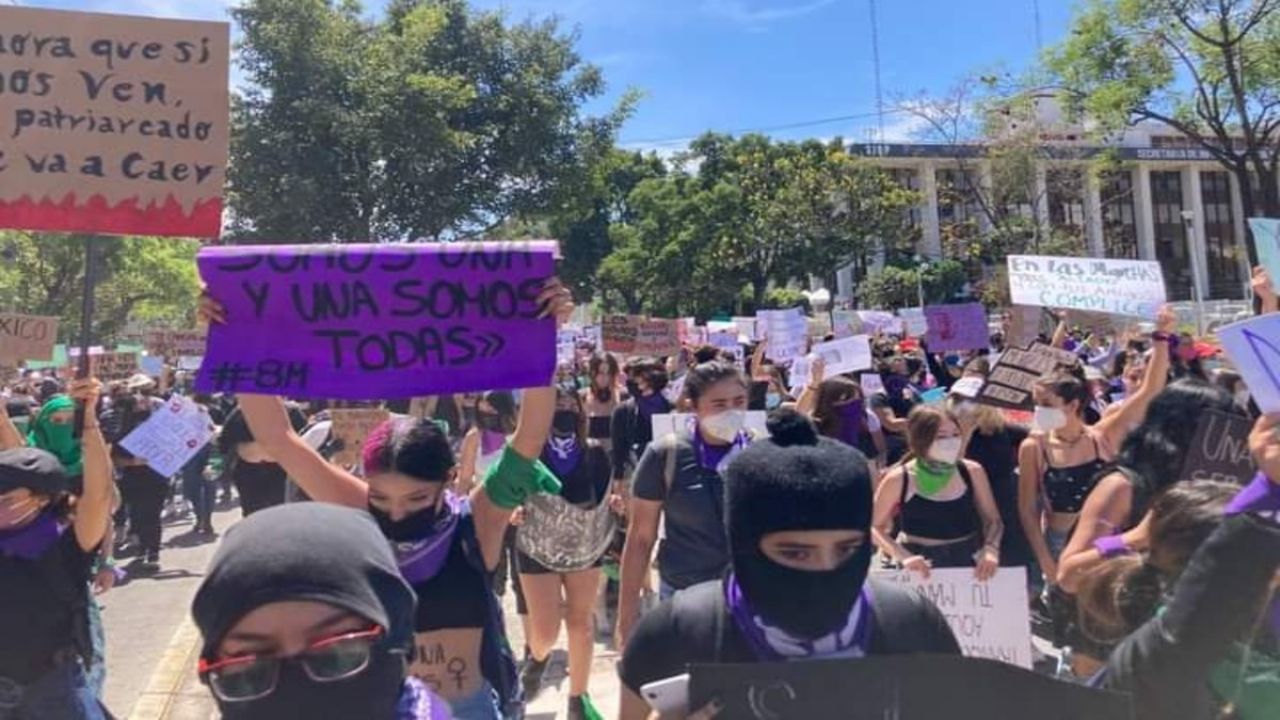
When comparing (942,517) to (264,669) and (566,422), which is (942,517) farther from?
(264,669)

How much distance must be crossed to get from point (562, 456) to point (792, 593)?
4.31m

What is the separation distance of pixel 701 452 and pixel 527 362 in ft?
3.93

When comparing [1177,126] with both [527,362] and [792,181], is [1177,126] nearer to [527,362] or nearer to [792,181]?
[792,181]

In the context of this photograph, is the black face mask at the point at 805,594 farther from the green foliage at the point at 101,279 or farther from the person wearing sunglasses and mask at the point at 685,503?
the green foliage at the point at 101,279

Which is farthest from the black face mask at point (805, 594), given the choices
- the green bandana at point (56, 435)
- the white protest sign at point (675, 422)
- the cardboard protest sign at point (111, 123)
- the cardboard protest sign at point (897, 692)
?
the green bandana at point (56, 435)

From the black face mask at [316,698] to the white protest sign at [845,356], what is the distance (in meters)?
7.19

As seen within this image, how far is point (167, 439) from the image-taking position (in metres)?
8.12

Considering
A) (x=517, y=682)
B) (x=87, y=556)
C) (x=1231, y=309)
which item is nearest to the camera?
(x=517, y=682)

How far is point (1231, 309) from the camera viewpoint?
41438mm

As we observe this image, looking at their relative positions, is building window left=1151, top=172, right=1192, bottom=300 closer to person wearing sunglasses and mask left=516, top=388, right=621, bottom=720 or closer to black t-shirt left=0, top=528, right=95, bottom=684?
person wearing sunglasses and mask left=516, top=388, right=621, bottom=720

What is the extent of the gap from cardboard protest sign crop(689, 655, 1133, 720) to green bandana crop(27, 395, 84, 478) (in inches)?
244

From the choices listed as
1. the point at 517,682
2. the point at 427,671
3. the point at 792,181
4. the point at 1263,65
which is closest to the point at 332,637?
the point at 427,671

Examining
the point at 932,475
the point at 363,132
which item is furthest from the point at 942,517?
the point at 363,132

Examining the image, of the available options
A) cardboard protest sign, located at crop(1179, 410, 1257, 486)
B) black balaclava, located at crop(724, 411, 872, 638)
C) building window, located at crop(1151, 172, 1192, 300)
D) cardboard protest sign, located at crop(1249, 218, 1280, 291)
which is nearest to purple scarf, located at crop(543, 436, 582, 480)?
cardboard protest sign, located at crop(1179, 410, 1257, 486)
